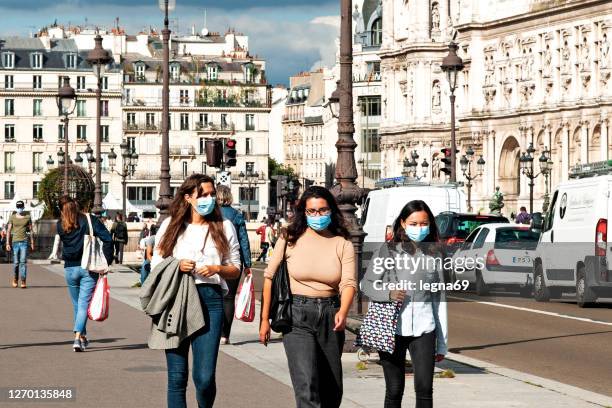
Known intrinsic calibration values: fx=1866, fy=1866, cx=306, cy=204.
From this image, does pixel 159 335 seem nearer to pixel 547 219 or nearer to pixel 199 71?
pixel 547 219

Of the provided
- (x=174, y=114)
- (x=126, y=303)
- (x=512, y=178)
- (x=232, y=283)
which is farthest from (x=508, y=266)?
(x=174, y=114)

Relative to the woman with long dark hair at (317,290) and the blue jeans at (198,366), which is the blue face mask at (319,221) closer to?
the woman with long dark hair at (317,290)

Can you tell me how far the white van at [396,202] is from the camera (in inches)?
1729

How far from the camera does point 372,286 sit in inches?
476

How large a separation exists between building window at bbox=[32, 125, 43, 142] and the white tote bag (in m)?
123

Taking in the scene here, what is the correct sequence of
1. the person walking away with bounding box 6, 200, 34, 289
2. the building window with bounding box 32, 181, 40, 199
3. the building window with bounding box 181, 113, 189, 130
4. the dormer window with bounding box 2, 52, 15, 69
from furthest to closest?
the building window with bounding box 181, 113, 189, 130
the dormer window with bounding box 2, 52, 15, 69
the building window with bounding box 32, 181, 40, 199
the person walking away with bounding box 6, 200, 34, 289

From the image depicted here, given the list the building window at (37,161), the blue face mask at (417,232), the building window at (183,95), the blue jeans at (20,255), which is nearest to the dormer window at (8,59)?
the building window at (37,161)

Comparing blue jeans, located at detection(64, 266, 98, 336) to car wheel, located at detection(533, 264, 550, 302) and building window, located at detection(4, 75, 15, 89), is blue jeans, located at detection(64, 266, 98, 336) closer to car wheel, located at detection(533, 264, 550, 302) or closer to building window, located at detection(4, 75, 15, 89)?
car wheel, located at detection(533, 264, 550, 302)

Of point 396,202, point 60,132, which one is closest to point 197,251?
point 396,202

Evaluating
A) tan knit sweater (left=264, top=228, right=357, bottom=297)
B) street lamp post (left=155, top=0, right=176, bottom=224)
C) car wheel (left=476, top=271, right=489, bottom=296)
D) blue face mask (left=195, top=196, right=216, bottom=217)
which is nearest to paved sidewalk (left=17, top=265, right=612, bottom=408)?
blue face mask (left=195, top=196, right=216, bottom=217)

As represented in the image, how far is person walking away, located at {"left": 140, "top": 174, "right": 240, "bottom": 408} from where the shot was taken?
39.7 feet

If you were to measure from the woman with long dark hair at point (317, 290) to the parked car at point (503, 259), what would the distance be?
69.0 feet

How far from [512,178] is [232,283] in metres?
88.8

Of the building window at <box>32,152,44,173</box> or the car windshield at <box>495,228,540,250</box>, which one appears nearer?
the car windshield at <box>495,228,540,250</box>
